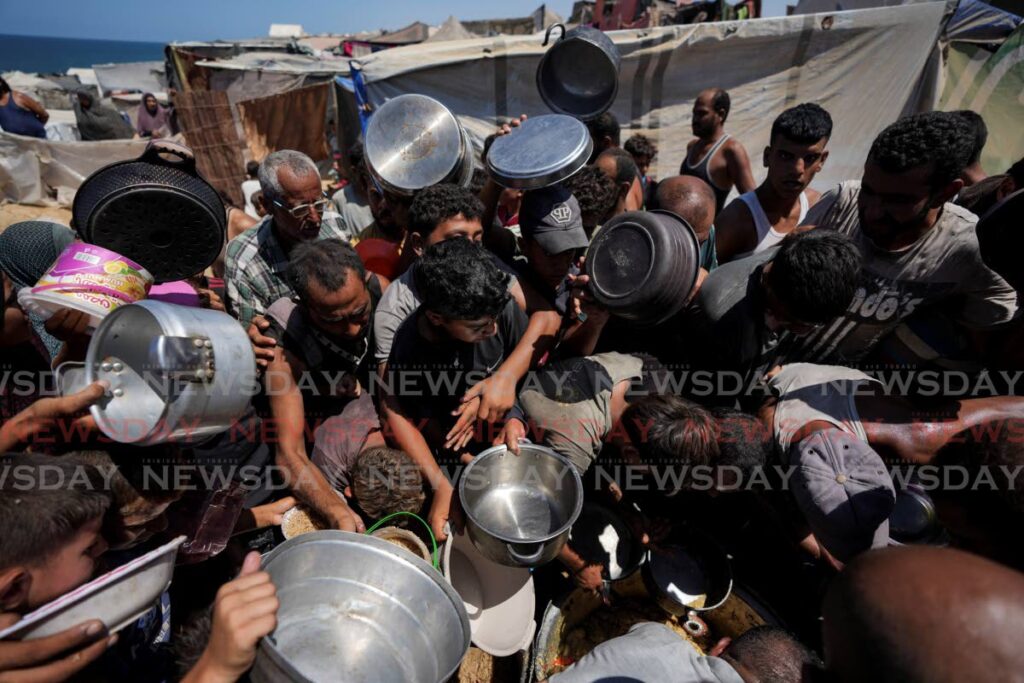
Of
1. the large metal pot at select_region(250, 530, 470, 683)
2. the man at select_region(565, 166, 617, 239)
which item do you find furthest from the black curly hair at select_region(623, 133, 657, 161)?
the large metal pot at select_region(250, 530, 470, 683)

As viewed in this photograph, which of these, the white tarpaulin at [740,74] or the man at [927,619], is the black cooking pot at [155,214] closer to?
the man at [927,619]

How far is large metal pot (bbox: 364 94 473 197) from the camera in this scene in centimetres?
321

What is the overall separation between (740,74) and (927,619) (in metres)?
8.35

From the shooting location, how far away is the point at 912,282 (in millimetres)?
2719

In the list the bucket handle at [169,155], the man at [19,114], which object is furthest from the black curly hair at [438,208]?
the man at [19,114]

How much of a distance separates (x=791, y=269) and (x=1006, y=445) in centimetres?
109

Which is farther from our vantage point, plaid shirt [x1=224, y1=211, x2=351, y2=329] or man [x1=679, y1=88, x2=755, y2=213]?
man [x1=679, y1=88, x2=755, y2=213]

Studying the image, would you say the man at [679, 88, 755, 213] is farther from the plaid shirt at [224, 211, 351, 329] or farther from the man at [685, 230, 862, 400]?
the plaid shirt at [224, 211, 351, 329]

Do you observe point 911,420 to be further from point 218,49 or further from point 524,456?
point 218,49

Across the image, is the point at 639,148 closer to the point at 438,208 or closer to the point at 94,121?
the point at 438,208

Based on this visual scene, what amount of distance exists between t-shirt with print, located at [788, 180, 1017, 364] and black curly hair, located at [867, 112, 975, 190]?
0.35 m

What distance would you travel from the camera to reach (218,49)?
15.2 m

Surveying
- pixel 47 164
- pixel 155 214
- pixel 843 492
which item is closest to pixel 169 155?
pixel 155 214

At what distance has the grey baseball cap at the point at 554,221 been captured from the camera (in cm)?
286
